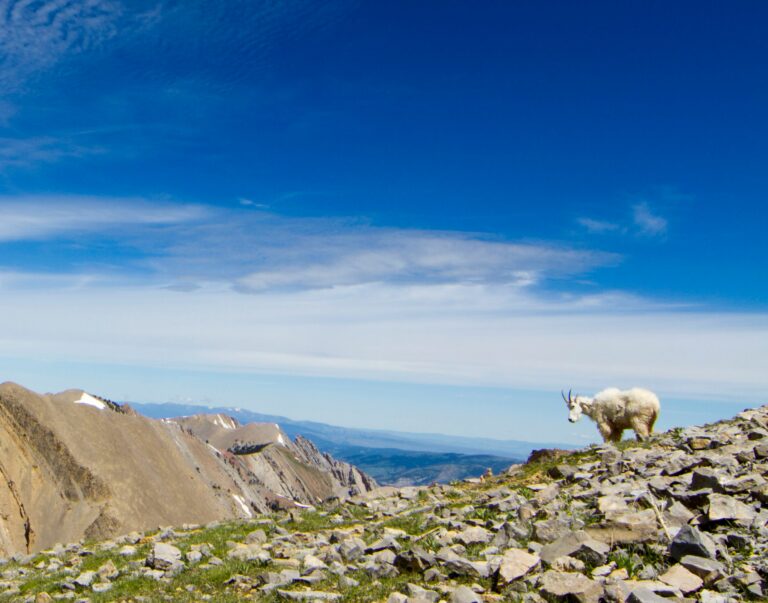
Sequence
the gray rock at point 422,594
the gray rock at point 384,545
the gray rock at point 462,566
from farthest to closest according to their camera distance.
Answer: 1. the gray rock at point 384,545
2. the gray rock at point 462,566
3. the gray rock at point 422,594

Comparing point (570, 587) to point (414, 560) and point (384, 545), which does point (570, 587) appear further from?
point (384, 545)

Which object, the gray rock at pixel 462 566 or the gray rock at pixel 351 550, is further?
the gray rock at pixel 351 550

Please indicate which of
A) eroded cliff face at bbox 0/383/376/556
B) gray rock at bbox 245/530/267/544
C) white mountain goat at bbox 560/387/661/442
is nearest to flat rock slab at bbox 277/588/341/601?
gray rock at bbox 245/530/267/544

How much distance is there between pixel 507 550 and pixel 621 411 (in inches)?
838

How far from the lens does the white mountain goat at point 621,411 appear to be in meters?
30.3

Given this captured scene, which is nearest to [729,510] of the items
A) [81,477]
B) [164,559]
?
[164,559]

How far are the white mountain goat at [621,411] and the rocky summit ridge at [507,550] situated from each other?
8808 millimetres

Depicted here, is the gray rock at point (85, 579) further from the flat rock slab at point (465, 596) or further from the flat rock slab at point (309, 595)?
the flat rock slab at point (465, 596)

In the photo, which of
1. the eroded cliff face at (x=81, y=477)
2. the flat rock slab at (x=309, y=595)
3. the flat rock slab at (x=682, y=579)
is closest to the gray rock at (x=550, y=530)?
the flat rock slab at (x=682, y=579)

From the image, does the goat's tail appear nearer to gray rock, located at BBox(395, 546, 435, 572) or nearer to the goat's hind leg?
the goat's hind leg

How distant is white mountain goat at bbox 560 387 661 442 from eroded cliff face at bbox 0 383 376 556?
44191mm

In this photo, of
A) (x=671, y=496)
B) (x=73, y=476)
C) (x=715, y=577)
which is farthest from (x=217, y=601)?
(x=73, y=476)

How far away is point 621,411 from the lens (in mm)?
31047

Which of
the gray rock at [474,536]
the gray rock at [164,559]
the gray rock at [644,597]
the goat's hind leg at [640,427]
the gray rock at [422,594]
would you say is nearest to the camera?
the gray rock at [644,597]
